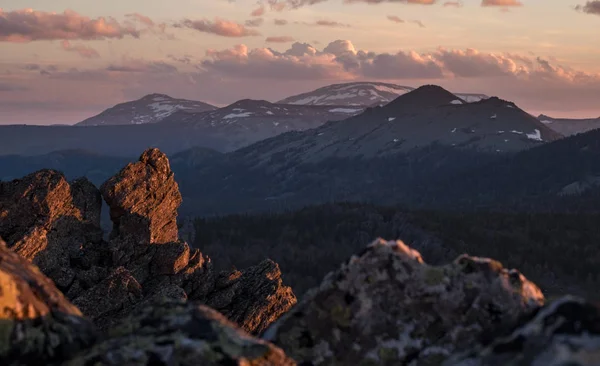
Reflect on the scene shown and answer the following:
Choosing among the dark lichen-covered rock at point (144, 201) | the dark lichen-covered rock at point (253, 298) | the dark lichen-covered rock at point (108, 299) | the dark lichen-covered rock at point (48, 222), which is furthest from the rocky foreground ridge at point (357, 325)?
the dark lichen-covered rock at point (144, 201)

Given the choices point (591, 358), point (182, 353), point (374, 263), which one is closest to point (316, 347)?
point (374, 263)

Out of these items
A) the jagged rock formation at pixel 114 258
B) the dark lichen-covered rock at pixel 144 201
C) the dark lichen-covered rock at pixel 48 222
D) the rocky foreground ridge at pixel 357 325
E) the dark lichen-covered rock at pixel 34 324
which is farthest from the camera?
the dark lichen-covered rock at pixel 144 201

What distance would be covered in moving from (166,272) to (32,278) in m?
42.5

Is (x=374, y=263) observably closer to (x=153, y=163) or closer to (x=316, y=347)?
(x=316, y=347)

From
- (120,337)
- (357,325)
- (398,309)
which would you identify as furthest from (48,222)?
(398,309)

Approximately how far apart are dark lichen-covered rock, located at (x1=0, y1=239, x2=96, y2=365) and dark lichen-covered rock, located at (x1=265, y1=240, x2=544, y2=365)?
12.2 ft

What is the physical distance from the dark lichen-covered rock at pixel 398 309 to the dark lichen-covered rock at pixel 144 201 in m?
45.2

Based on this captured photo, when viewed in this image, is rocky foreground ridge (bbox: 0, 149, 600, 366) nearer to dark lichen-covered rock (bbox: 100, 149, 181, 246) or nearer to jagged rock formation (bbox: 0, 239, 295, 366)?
jagged rock formation (bbox: 0, 239, 295, 366)

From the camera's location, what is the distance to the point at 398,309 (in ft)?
39.9

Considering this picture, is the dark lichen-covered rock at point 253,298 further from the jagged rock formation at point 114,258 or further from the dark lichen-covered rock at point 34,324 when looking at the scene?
the dark lichen-covered rock at point 34,324

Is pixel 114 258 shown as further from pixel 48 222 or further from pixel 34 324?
pixel 34 324

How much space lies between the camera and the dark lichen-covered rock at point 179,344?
10031 mm

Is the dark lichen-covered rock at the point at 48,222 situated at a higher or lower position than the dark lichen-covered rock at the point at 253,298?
higher

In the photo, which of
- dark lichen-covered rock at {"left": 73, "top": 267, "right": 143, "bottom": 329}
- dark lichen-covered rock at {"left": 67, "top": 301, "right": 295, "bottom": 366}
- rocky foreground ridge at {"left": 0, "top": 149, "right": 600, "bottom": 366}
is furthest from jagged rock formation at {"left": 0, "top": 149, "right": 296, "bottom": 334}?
dark lichen-covered rock at {"left": 67, "top": 301, "right": 295, "bottom": 366}
